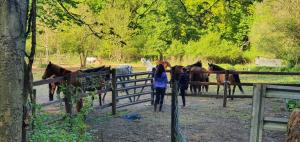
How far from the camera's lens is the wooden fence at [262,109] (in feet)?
13.1

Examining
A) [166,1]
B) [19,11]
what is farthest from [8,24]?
[166,1]

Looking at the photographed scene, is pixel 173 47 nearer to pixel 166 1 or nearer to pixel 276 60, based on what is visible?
pixel 276 60

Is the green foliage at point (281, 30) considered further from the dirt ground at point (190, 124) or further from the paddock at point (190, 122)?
the dirt ground at point (190, 124)

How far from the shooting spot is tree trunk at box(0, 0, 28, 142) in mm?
2482

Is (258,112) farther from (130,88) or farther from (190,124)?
(130,88)

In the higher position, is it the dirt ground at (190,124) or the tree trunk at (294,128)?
the tree trunk at (294,128)

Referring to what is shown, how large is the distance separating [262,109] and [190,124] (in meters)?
5.79

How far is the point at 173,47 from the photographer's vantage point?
1665 inches

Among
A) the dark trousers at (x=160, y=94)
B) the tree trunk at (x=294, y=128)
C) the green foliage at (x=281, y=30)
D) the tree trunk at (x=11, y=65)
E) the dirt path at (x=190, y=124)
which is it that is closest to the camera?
the tree trunk at (x=11, y=65)

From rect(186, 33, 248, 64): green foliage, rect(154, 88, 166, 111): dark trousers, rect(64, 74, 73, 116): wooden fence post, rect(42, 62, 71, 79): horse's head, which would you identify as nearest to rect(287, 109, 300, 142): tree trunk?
rect(64, 74, 73, 116): wooden fence post

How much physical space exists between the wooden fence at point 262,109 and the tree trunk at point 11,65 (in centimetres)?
235

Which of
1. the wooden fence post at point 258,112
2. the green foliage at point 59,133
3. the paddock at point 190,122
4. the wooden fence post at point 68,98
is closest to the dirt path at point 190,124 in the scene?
the paddock at point 190,122

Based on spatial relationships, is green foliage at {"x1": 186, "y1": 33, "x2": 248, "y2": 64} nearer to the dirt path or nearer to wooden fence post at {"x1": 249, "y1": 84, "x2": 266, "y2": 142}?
the dirt path

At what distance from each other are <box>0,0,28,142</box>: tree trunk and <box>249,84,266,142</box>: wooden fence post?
2.34 metres
